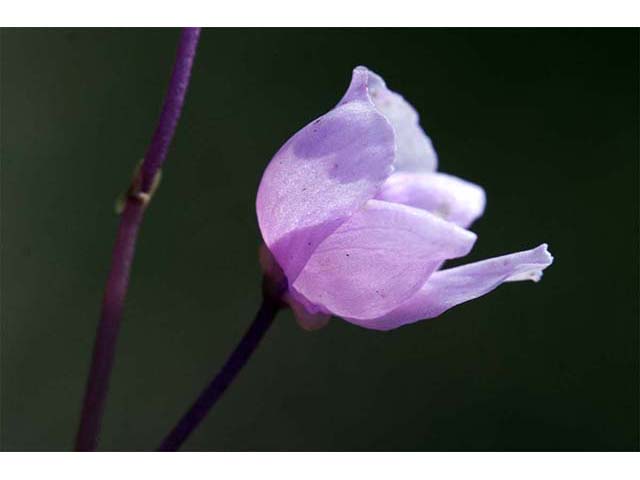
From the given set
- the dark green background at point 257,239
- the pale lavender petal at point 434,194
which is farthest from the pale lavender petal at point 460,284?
the dark green background at point 257,239

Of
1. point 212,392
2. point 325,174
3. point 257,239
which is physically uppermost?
point 325,174

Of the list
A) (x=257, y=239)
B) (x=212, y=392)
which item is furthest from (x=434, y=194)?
(x=257, y=239)

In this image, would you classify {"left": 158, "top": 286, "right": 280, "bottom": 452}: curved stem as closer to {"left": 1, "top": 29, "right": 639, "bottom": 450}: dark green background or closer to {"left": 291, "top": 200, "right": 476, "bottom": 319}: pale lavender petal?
{"left": 291, "top": 200, "right": 476, "bottom": 319}: pale lavender petal

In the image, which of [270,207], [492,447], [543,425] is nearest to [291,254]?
[270,207]

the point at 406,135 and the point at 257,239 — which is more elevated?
the point at 406,135

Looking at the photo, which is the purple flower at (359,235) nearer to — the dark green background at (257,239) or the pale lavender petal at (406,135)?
the pale lavender petal at (406,135)

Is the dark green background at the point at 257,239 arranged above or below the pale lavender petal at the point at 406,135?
below

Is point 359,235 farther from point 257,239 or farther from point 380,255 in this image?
point 257,239
